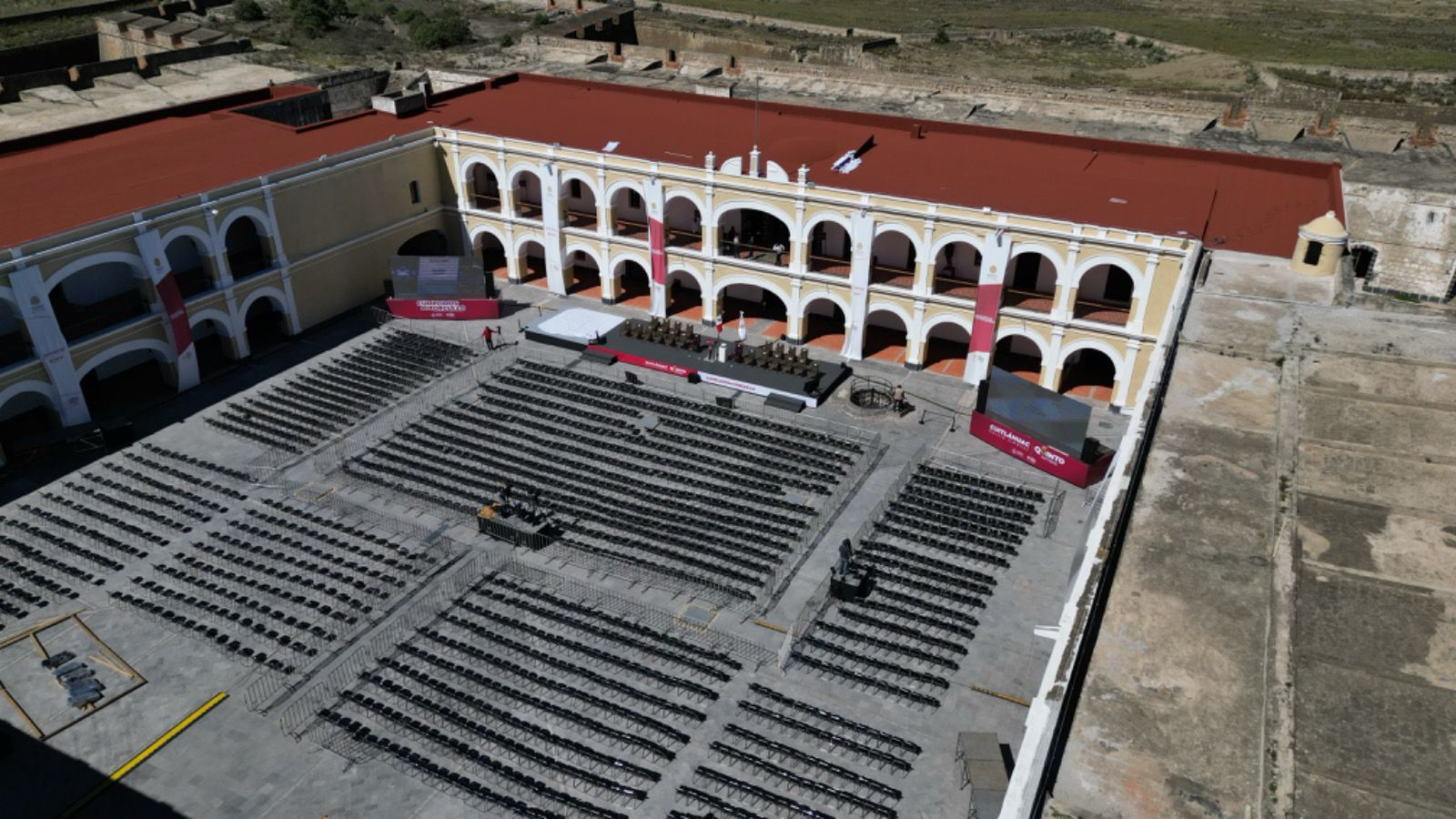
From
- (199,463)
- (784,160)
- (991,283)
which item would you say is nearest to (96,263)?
(199,463)

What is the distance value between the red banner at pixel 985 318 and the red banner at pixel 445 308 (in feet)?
84.0

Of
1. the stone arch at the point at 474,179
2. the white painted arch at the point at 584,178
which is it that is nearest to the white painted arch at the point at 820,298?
the white painted arch at the point at 584,178

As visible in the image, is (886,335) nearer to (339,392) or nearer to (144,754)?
(339,392)

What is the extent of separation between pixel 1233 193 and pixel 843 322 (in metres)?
19.9

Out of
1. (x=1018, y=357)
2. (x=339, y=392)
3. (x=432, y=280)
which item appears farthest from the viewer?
(x=432, y=280)

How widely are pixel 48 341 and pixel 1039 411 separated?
41028mm

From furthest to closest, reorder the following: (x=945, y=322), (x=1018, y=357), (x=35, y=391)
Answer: (x=1018, y=357), (x=945, y=322), (x=35, y=391)

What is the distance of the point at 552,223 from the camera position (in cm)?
5306

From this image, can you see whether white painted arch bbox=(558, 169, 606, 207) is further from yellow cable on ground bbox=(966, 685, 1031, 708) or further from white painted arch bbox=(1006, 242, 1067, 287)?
yellow cable on ground bbox=(966, 685, 1031, 708)

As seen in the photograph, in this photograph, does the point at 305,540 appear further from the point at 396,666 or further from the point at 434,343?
the point at 434,343

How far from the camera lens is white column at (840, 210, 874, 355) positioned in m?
45.5

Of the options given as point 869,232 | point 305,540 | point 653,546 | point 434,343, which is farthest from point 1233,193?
point 305,540

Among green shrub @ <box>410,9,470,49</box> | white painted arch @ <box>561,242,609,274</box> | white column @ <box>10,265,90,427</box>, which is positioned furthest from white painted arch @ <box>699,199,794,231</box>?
green shrub @ <box>410,9,470,49</box>

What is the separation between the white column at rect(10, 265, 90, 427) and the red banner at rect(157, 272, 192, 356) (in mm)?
4172
